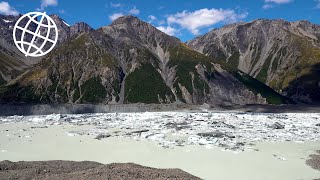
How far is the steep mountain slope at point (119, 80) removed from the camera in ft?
529

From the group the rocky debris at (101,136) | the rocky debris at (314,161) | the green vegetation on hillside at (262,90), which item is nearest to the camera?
the rocky debris at (314,161)

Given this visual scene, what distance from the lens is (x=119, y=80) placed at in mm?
171750

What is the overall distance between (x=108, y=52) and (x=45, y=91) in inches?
1517

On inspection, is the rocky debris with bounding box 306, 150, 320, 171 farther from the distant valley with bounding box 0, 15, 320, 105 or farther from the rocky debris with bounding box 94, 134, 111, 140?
the distant valley with bounding box 0, 15, 320, 105

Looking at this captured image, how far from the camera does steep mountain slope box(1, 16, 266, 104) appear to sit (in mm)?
161250

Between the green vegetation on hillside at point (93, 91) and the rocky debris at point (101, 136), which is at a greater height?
the green vegetation on hillside at point (93, 91)

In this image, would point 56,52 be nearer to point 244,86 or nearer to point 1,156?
point 244,86

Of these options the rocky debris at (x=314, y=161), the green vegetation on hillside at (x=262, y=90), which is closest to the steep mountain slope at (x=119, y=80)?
the green vegetation on hillside at (x=262, y=90)

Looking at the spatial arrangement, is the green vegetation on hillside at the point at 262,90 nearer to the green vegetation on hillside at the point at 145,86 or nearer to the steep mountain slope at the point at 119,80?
the steep mountain slope at the point at 119,80

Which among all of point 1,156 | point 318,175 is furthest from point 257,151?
point 1,156

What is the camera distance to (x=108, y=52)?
18825 centimetres

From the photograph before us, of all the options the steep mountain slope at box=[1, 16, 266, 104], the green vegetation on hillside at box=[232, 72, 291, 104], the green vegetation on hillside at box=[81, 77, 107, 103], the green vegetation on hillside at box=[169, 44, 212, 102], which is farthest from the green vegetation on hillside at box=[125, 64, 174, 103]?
the green vegetation on hillside at box=[232, 72, 291, 104]

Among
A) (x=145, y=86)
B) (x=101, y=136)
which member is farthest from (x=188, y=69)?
(x=101, y=136)

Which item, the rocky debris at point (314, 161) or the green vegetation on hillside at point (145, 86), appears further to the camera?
the green vegetation on hillside at point (145, 86)
